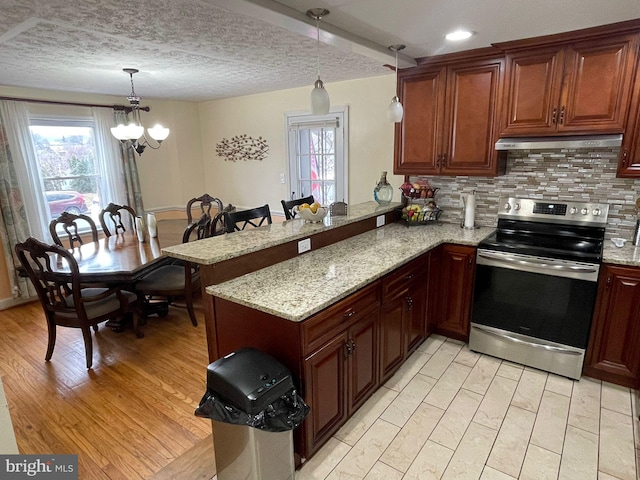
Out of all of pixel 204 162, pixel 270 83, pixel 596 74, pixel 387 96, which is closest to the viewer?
pixel 596 74

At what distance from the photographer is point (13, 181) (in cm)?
399

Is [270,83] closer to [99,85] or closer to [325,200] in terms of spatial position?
[325,200]

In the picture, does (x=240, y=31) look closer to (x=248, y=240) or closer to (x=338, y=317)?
(x=248, y=240)

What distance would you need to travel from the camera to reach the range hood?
243cm

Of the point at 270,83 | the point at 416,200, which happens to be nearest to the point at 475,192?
the point at 416,200

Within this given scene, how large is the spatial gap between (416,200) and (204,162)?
11.7ft

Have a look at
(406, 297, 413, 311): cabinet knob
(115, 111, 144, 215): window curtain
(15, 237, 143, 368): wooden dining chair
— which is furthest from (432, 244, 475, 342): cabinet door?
(115, 111, 144, 215): window curtain

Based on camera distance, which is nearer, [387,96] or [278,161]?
[387,96]

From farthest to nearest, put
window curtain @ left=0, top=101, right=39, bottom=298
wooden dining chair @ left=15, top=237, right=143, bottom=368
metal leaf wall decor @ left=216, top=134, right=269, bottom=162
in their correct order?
metal leaf wall decor @ left=216, top=134, right=269, bottom=162, window curtain @ left=0, top=101, right=39, bottom=298, wooden dining chair @ left=15, top=237, right=143, bottom=368

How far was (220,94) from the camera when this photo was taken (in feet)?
15.9

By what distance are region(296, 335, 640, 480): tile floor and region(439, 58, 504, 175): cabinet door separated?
158cm

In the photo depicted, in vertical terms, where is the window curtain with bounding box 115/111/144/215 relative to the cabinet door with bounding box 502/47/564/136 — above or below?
below

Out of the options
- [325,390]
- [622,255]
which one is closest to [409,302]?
[325,390]

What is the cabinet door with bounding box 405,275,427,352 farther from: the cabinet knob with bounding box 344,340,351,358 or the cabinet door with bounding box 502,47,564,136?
the cabinet door with bounding box 502,47,564,136
